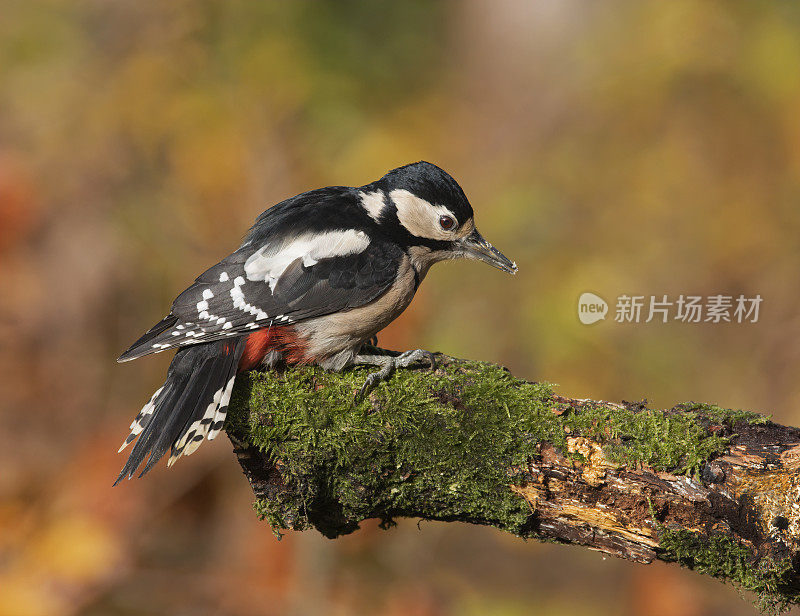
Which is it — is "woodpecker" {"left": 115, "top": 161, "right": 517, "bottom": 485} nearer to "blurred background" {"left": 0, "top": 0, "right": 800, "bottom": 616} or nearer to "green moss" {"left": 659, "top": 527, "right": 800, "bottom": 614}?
"green moss" {"left": 659, "top": 527, "right": 800, "bottom": 614}

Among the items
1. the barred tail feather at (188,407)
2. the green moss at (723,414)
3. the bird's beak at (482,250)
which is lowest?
the barred tail feather at (188,407)

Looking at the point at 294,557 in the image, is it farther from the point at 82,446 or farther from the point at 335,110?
the point at 335,110

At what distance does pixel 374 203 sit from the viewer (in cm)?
338

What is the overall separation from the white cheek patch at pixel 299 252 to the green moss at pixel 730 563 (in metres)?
1.73

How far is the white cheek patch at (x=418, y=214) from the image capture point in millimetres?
3309

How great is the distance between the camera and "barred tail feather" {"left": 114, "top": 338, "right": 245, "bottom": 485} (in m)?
2.75

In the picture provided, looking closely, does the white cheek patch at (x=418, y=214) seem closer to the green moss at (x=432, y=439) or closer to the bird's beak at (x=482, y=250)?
the bird's beak at (x=482, y=250)

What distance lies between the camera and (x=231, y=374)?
291 centimetres

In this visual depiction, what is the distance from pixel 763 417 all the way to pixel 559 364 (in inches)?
149

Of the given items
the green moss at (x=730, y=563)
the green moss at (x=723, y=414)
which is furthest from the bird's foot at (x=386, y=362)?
the green moss at (x=730, y=563)

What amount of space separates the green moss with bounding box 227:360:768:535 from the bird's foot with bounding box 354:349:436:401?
0.05 metres

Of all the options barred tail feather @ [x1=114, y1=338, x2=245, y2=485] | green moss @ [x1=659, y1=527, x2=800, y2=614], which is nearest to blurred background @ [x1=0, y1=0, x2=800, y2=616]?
barred tail feather @ [x1=114, y1=338, x2=245, y2=485]

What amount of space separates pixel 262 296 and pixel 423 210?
86 cm

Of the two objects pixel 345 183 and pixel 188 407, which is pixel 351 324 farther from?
pixel 345 183
